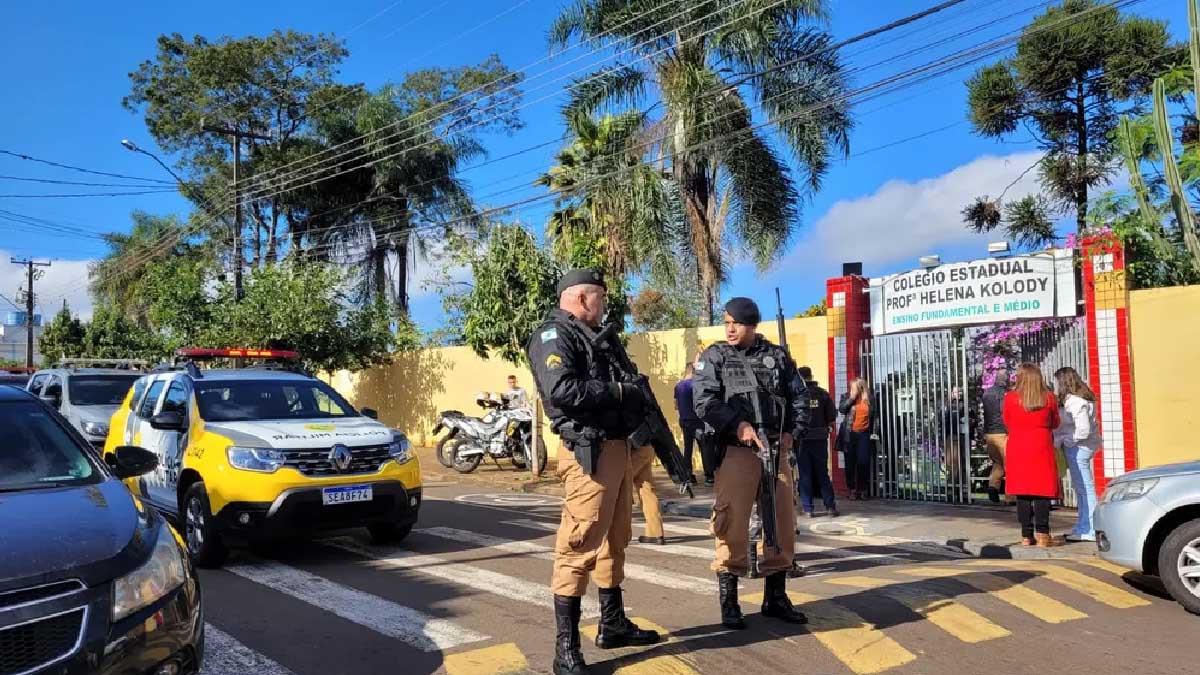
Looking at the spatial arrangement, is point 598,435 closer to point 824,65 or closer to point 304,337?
point 824,65

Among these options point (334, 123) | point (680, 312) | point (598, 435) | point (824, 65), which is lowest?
point (598, 435)

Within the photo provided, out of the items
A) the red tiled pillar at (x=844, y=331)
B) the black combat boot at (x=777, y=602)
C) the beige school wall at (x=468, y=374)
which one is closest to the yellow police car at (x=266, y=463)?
the black combat boot at (x=777, y=602)

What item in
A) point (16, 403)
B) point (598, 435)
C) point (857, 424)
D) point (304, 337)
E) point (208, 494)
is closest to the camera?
point (598, 435)

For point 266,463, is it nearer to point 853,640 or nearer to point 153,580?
point 153,580

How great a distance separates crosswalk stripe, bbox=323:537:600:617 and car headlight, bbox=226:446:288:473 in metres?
1.13

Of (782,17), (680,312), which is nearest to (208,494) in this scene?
(782,17)

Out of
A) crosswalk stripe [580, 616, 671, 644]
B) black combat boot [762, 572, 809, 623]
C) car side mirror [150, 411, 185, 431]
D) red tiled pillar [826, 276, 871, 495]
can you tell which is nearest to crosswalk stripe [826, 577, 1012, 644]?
black combat boot [762, 572, 809, 623]

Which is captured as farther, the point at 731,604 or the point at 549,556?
the point at 549,556

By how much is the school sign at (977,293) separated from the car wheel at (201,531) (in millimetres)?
8814

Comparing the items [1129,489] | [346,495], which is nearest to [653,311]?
[346,495]

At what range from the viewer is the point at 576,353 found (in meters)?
4.48

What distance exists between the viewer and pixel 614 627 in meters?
4.78

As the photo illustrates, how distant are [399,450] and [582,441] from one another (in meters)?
3.96

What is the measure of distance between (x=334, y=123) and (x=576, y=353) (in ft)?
104
